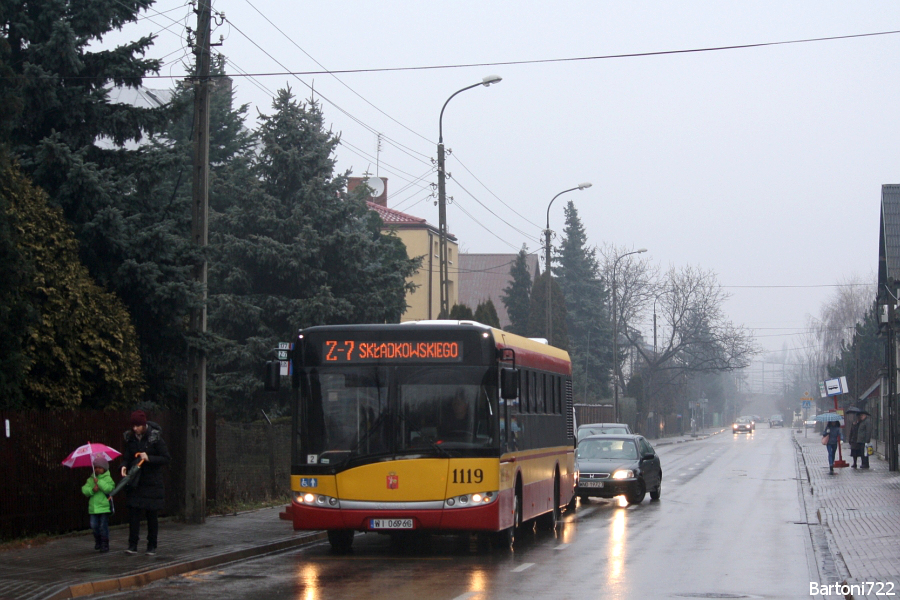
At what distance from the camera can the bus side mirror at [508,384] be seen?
46.3 feet

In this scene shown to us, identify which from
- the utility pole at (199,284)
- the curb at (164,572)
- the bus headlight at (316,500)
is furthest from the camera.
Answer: the utility pole at (199,284)

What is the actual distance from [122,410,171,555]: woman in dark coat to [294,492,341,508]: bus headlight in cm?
170

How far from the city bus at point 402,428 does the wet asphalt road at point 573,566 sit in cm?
62

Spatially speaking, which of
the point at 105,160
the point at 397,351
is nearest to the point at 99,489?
the point at 397,351

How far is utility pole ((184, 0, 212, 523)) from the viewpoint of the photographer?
18.0 meters

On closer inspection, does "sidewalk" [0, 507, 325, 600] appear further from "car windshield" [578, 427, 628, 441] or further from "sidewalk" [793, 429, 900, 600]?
"car windshield" [578, 427, 628, 441]

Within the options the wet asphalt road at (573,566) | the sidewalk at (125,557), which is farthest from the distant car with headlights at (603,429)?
the sidewalk at (125,557)

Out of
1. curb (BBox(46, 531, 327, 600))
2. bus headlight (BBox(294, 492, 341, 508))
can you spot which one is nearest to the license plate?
bus headlight (BBox(294, 492, 341, 508))

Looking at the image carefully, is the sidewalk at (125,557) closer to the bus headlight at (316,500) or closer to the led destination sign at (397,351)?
the bus headlight at (316,500)

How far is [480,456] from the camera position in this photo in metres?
14.0

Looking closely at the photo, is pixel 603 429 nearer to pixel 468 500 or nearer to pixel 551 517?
pixel 551 517

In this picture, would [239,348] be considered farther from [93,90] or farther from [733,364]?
[733,364]

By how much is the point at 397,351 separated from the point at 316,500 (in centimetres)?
212

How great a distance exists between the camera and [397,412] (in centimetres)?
1414
